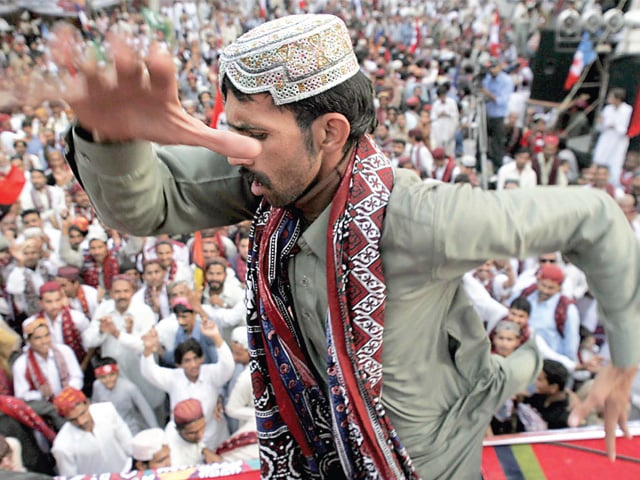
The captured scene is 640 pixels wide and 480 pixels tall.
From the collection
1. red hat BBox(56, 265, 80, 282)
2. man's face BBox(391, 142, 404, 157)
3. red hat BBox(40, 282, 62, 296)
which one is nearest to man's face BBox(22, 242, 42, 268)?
red hat BBox(56, 265, 80, 282)

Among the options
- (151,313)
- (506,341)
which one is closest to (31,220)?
(151,313)

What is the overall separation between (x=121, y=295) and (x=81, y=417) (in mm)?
1039

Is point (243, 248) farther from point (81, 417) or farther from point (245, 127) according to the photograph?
point (245, 127)

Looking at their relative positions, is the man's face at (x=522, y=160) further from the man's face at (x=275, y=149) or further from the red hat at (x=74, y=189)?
the man's face at (x=275, y=149)

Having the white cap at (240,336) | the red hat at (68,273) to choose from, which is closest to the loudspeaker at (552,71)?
the white cap at (240,336)

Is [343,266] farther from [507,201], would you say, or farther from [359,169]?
[507,201]

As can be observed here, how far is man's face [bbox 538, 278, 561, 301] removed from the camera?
3.68m

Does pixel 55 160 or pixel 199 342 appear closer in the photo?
pixel 199 342

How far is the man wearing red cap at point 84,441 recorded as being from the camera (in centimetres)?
290

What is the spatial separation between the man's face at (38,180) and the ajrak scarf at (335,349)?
5376 mm

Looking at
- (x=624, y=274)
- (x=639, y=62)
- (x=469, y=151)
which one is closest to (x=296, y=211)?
(x=624, y=274)

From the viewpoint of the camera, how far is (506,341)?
3010 mm

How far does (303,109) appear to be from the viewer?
1.08m

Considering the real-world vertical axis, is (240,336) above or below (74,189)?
below
